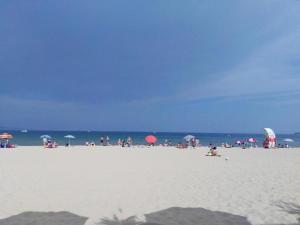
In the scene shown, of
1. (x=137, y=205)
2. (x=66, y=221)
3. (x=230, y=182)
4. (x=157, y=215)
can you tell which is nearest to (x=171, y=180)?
(x=230, y=182)

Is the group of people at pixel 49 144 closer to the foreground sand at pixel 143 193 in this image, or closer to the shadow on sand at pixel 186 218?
the foreground sand at pixel 143 193

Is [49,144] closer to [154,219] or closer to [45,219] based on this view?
[45,219]

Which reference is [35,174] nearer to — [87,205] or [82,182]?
[82,182]

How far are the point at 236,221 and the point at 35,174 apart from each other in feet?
31.4

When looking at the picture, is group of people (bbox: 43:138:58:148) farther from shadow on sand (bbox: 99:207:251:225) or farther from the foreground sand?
shadow on sand (bbox: 99:207:251:225)

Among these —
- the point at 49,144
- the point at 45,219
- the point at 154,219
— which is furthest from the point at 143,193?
the point at 49,144

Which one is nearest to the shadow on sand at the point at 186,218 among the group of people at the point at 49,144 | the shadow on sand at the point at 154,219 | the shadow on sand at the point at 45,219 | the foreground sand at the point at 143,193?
the shadow on sand at the point at 154,219

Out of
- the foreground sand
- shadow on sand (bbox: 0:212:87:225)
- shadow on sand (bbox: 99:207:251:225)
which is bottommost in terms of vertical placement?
shadow on sand (bbox: 0:212:87:225)

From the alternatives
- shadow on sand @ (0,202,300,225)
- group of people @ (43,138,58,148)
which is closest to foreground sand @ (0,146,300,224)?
shadow on sand @ (0,202,300,225)

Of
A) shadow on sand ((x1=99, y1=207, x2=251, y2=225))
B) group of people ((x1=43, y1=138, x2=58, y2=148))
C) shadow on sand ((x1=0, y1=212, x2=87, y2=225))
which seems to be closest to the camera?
shadow on sand ((x1=0, y1=212, x2=87, y2=225))

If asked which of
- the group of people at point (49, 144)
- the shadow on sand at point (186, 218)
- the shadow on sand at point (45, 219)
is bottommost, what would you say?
the shadow on sand at point (45, 219)

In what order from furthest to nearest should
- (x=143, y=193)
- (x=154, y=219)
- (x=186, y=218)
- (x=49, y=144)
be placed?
(x=49, y=144)
(x=143, y=193)
(x=186, y=218)
(x=154, y=219)

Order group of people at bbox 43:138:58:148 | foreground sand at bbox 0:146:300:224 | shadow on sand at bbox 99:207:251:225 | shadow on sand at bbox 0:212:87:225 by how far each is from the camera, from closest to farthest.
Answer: shadow on sand at bbox 0:212:87:225
shadow on sand at bbox 99:207:251:225
foreground sand at bbox 0:146:300:224
group of people at bbox 43:138:58:148

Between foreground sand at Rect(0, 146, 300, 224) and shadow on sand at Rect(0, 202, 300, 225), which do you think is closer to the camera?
shadow on sand at Rect(0, 202, 300, 225)
